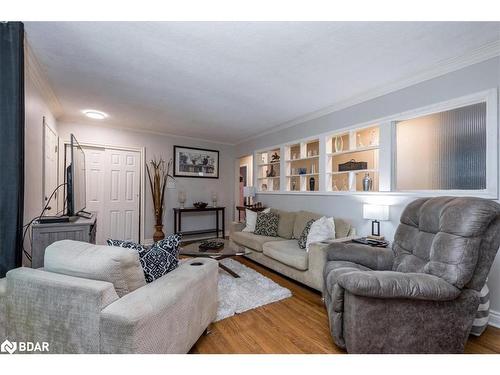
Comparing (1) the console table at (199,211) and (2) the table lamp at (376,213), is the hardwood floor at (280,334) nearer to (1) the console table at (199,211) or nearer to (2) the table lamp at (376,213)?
(2) the table lamp at (376,213)

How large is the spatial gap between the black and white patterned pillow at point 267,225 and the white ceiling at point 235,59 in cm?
180

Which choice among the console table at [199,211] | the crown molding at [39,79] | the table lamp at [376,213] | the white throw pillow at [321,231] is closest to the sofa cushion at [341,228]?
the white throw pillow at [321,231]

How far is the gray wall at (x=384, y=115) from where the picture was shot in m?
1.99

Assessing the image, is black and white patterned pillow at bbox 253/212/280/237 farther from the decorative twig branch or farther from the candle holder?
the decorative twig branch

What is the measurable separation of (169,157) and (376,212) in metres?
4.13

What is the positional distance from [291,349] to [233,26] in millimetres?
2391

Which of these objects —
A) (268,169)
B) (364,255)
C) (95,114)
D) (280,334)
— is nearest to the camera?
(280,334)

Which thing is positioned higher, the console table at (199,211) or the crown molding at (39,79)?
the crown molding at (39,79)

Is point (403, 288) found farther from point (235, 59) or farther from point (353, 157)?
point (353, 157)

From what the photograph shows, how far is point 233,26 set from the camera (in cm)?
166

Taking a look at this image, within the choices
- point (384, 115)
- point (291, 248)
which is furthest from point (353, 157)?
point (291, 248)

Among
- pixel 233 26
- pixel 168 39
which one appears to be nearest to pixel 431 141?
pixel 233 26

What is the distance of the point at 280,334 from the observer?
1.80 meters
